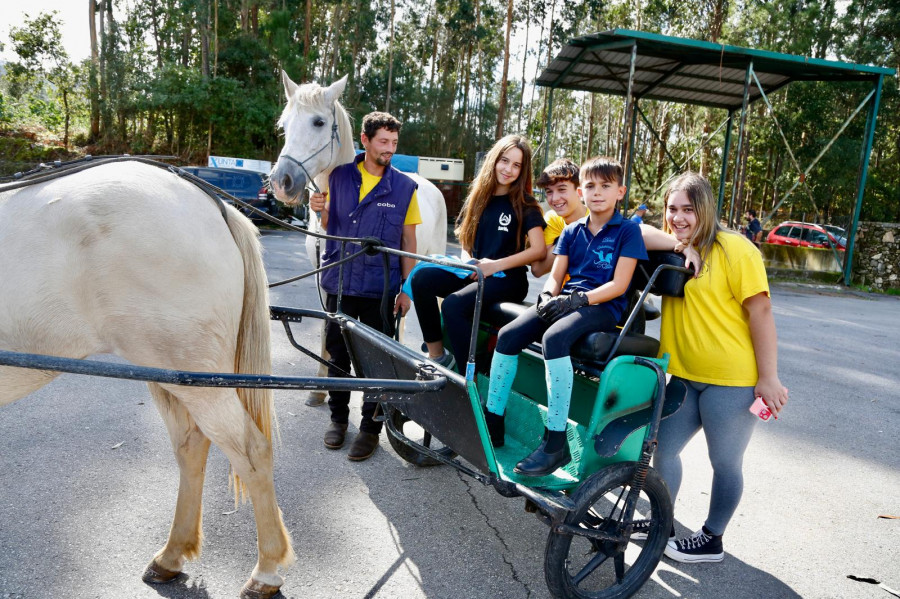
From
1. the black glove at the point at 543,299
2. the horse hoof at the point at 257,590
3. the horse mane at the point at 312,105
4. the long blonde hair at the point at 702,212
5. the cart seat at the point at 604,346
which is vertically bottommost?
the horse hoof at the point at 257,590

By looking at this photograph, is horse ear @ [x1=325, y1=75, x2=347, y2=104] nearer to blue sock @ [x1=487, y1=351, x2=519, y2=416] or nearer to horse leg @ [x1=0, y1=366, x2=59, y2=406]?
blue sock @ [x1=487, y1=351, x2=519, y2=416]

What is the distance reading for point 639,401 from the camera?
248 centimetres

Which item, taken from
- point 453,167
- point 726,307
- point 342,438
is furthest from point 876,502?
point 453,167

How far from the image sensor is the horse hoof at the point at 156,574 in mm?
2328

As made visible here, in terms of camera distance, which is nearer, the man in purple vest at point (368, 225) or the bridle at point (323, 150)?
the man in purple vest at point (368, 225)

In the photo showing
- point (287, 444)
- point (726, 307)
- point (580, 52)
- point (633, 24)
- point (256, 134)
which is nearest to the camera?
A: point (726, 307)

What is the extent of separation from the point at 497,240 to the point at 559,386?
1.09 metres

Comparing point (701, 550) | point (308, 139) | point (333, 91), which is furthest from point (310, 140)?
point (701, 550)

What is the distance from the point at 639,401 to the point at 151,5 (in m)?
32.5

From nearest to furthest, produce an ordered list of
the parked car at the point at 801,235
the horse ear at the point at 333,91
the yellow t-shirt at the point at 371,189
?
the yellow t-shirt at the point at 371,189 < the horse ear at the point at 333,91 < the parked car at the point at 801,235

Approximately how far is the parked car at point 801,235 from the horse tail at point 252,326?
2092cm

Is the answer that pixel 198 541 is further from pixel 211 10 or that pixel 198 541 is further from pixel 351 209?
pixel 211 10

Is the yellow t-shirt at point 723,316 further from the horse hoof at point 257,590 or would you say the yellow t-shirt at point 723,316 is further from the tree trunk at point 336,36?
the tree trunk at point 336,36

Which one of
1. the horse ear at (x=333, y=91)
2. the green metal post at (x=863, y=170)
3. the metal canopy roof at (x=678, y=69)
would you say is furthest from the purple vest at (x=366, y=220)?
the green metal post at (x=863, y=170)
